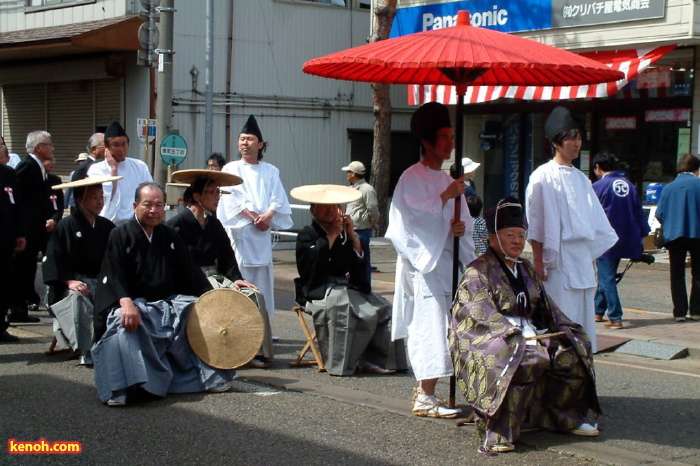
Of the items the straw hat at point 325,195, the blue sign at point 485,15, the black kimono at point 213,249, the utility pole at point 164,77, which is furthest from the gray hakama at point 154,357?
the blue sign at point 485,15

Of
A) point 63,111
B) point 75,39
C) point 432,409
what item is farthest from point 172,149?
point 432,409

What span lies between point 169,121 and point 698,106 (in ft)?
26.2

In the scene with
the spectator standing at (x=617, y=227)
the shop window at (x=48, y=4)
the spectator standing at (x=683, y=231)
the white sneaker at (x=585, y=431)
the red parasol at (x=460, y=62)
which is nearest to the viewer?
the red parasol at (x=460, y=62)

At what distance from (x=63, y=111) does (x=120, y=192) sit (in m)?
12.4

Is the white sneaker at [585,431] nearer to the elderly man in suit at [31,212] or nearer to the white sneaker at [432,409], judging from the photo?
the white sneaker at [432,409]

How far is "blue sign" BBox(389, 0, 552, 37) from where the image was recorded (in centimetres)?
1638

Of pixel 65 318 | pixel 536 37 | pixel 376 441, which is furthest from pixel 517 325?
pixel 536 37

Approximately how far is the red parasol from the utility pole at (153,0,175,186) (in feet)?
25.2

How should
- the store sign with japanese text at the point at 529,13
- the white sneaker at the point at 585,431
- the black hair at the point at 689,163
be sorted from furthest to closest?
1. the store sign with japanese text at the point at 529,13
2. the black hair at the point at 689,163
3. the white sneaker at the point at 585,431

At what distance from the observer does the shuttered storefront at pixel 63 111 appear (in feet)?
64.8

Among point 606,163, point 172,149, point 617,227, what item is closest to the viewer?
point 617,227

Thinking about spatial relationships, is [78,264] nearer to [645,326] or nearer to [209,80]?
[645,326]

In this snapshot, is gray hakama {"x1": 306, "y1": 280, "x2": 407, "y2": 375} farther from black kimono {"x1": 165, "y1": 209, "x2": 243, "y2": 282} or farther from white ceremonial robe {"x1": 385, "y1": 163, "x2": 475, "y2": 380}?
white ceremonial robe {"x1": 385, "y1": 163, "x2": 475, "y2": 380}

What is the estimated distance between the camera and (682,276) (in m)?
10.5
